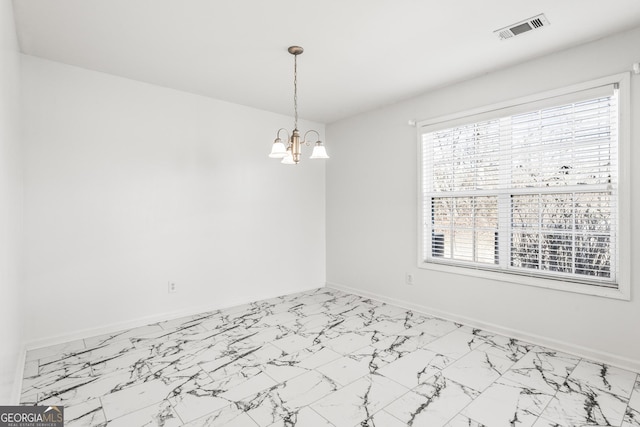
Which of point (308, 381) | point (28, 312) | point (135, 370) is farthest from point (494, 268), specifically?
point (28, 312)

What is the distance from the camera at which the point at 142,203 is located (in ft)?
11.7

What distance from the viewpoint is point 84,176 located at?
3201 millimetres

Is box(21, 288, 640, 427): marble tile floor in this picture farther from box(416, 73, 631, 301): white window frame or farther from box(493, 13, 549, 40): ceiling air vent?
box(493, 13, 549, 40): ceiling air vent

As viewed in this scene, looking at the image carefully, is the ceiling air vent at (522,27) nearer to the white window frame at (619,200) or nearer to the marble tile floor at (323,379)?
the white window frame at (619,200)

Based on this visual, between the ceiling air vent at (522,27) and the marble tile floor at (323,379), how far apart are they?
2614 mm

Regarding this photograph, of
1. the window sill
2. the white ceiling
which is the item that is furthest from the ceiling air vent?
the window sill

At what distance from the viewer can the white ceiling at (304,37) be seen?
7.46 ft

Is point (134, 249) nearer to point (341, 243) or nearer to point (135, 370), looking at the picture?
point (135, 370)

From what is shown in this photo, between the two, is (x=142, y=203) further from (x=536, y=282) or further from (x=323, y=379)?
(x=536, y=282)

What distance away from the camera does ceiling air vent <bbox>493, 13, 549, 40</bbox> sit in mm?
2398

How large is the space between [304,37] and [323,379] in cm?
264

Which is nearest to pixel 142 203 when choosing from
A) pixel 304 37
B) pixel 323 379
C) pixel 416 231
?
pixel 304 37

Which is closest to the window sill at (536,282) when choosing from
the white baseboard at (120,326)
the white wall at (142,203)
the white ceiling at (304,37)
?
the white ceiling at (304,37)

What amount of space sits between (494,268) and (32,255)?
4371mm
